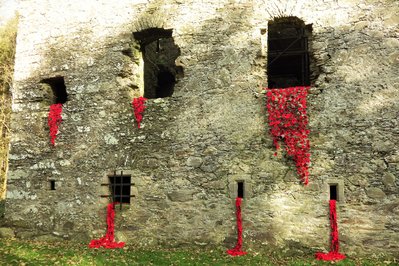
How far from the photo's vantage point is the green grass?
19.6ft

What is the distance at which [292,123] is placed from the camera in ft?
22.0

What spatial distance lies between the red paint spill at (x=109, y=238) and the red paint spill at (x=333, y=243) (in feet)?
13.6

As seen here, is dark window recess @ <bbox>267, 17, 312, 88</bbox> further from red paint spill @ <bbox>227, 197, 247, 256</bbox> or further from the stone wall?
red paint spill @ <bbox>227, 197, 247, 256</bbox>

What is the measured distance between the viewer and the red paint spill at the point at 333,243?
602 centimetres

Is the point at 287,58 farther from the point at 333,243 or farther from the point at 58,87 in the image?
the point at 58,87

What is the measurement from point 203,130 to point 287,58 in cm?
511

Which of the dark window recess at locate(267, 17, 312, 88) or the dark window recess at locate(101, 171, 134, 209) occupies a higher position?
the dark window recess at locate(267, 17, 312, 88)

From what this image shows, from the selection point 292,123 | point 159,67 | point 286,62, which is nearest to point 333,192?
point 292,123

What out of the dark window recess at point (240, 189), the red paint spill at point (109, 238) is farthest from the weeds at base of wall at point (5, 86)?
the dark window recess at point (240, 189)

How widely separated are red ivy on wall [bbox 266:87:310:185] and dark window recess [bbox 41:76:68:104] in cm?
551

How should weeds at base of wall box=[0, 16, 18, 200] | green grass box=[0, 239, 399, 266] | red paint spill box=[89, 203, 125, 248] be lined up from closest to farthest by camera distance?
green grass box=[0, 239, 399, 266]
red paint spill box=[89, 203, 125, 248]
weeds at base of wall box=[0, 16, 18, 200]

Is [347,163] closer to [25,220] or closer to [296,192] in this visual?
[296,192]

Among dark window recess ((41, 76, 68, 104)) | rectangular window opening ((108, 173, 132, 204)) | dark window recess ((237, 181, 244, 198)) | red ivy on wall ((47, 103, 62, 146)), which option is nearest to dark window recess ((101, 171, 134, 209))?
rectangular window opening ((108, 173, 132, 204))

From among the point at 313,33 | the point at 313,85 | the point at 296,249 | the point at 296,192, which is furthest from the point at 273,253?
the point at 313,33
